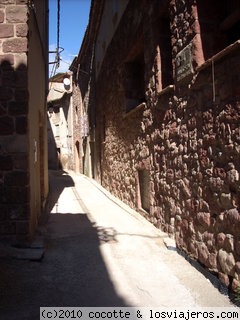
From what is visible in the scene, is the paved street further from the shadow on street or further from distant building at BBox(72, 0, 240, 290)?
distant building at BBox(72, 0, 240, 290)

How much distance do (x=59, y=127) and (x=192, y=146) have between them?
21844mm

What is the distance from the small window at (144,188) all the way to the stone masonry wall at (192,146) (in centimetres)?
13

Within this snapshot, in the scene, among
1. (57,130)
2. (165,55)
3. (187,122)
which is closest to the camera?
(187,122)

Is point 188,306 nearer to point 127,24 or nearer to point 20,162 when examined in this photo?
point 20,162

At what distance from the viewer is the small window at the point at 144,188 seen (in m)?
6.85

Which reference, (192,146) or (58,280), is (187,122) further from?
(58,280)

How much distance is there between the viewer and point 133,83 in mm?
7973

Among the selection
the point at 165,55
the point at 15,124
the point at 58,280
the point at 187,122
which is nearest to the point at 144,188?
the point at 165,55

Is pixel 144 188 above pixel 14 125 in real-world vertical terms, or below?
below

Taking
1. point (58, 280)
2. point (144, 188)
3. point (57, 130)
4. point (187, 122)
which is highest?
point (57, 130)

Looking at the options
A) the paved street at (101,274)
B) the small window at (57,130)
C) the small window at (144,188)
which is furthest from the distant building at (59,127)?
the paved street at (101,274)

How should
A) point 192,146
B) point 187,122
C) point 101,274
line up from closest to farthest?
point 101,274
point 192,146
point 187,122

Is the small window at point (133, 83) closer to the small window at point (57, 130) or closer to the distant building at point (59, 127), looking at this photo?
the distant building at point (59, 127)

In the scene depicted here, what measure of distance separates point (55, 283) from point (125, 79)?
524cm
